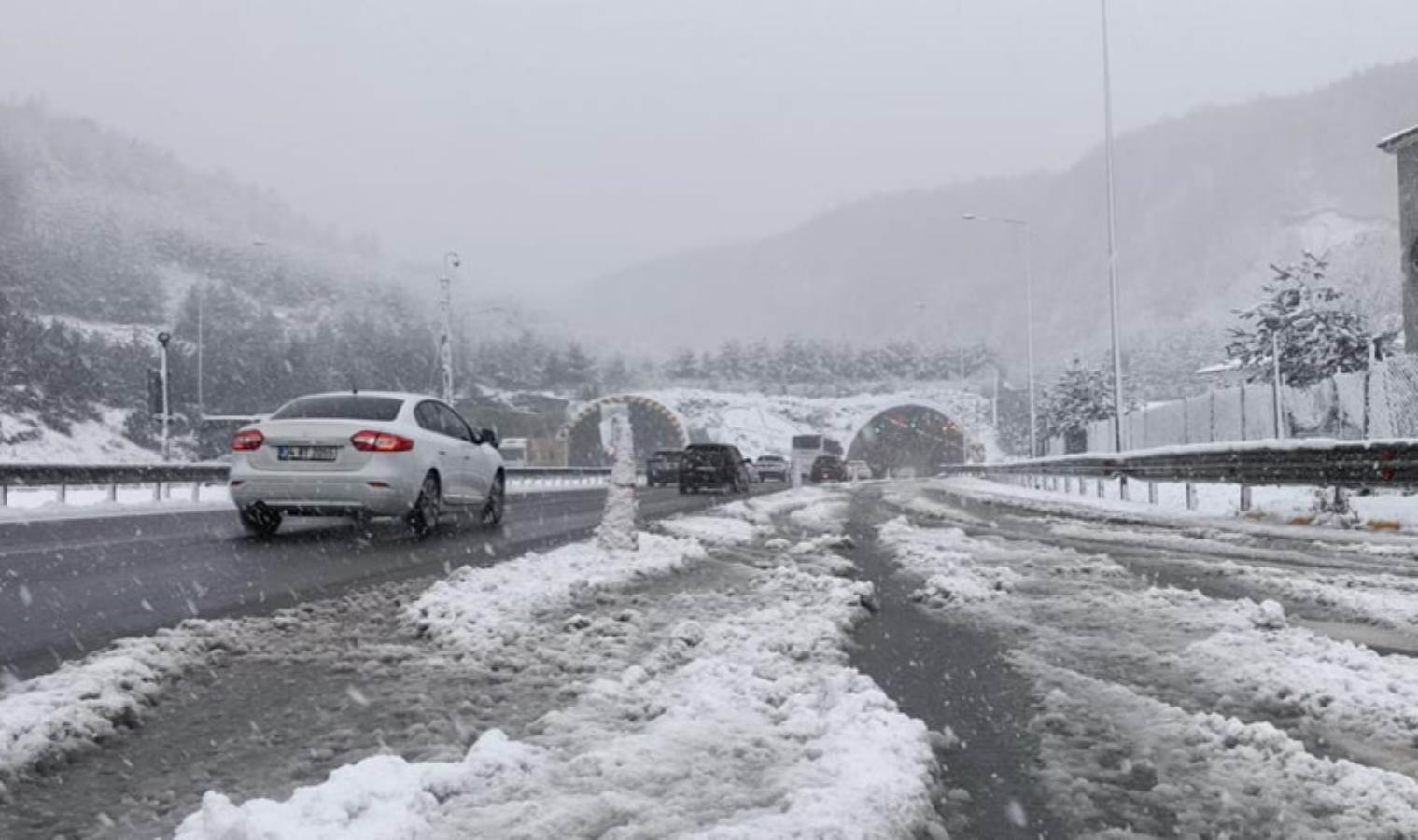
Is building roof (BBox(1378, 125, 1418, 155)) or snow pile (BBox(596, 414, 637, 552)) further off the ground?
building roof (BBox(1378, 125, 1418, 155))

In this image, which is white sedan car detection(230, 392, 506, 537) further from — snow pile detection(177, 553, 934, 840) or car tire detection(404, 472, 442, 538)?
snow pile detection(177, 553, 934, 840)

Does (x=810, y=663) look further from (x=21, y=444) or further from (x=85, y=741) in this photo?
(x=21, y=444)

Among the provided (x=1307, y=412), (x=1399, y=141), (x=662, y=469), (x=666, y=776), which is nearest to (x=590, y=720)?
(x=666, y=776)

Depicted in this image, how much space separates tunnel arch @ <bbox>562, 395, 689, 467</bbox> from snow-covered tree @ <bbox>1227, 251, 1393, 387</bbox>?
49986 mm

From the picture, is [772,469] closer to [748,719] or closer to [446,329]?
[446,329]

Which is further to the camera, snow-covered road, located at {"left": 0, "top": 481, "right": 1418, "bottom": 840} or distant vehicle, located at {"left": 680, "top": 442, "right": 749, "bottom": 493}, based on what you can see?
distant vehicle, located at {"left": 680, "top": 442, "right": 749, "bottom": 493}

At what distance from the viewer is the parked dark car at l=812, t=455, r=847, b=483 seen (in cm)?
6034

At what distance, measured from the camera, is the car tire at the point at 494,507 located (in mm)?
13836

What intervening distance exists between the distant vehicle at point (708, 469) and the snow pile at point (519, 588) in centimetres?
2315

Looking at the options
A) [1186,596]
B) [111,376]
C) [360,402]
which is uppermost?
[111,376]

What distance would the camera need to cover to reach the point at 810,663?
3.86 meters

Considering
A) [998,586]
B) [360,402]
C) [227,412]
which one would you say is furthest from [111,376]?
[998,586]

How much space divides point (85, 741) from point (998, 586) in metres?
4.86

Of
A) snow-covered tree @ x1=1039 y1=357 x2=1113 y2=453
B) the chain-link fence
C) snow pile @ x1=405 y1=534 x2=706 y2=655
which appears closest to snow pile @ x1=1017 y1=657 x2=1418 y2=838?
snow pile @ x1=405 y1=534 x2=706 y2=655
